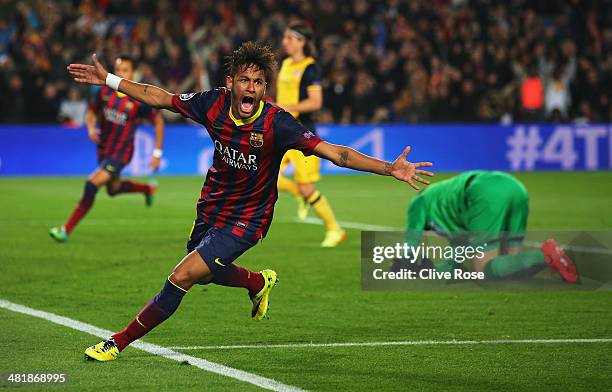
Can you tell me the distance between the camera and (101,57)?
82.8 feet

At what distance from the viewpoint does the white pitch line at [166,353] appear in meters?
6.40

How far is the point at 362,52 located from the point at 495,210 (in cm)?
1796

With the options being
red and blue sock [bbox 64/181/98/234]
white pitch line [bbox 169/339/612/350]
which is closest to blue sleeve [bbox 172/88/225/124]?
white pitch line [bbox 169/339/612/350]

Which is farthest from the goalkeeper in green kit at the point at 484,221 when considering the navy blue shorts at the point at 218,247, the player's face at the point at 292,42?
the navy blue shorts at the point at 218,247

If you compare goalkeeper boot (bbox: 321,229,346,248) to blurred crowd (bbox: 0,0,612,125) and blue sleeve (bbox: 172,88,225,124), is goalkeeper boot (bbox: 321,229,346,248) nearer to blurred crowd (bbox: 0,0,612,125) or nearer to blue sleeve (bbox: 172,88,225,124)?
blue sleeve (bbox: 172,88,225,124)

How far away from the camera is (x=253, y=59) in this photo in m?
7.14

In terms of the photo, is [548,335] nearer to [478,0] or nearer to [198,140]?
[198,140]

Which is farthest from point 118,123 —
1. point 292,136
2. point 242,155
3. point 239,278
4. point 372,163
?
point 372,163

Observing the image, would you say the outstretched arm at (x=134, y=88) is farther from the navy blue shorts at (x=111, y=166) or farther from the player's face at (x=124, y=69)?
the navy blue shorts at (x=111, y=166)

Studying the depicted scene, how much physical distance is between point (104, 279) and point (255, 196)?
3.62m

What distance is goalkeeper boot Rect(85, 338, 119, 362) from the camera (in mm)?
6930

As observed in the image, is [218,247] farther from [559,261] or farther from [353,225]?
[353,225]

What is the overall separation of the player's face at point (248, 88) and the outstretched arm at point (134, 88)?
1.66 feet

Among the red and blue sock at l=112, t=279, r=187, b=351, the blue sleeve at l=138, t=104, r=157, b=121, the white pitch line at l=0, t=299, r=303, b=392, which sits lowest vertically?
the white pitch line at l=0, t=299, r=303, b=392
